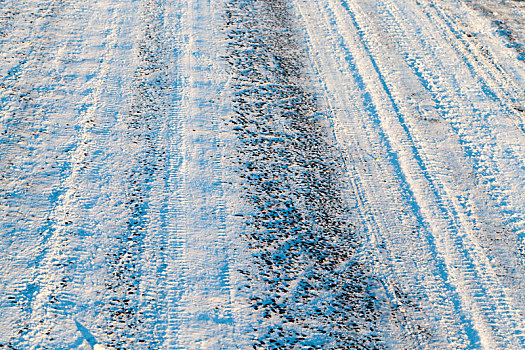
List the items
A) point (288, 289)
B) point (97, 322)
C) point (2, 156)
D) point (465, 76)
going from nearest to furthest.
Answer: point (97, 322) → point (288, 289) → point (2, 156) → point (465, 76)

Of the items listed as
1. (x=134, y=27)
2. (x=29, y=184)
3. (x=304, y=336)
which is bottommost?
(x=304, y=336)

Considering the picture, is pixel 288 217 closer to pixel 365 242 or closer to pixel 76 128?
pixel 365 242

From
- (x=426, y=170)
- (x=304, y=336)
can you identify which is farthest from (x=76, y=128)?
(x=426, y=170)

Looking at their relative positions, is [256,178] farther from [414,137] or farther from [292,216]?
[414,137]

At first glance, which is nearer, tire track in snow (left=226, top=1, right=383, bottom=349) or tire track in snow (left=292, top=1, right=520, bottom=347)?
tire track in snow (left=226, top=1, right=383, bottom=349)

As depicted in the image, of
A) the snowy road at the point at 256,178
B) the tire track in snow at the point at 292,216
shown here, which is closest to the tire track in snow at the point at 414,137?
the snowy road at the point at 256,178

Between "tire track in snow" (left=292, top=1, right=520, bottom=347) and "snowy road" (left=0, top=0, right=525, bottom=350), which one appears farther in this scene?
"tire track in snow" (left=292, top=1, right=520, bottom=347)

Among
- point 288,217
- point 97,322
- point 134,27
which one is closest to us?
point 97,322

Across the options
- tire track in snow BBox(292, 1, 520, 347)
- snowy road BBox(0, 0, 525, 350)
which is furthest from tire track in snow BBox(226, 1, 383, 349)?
tire track in snow BBox(292, 1, 520, 347)

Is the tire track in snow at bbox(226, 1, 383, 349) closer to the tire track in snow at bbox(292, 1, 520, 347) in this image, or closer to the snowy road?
the snowy road
